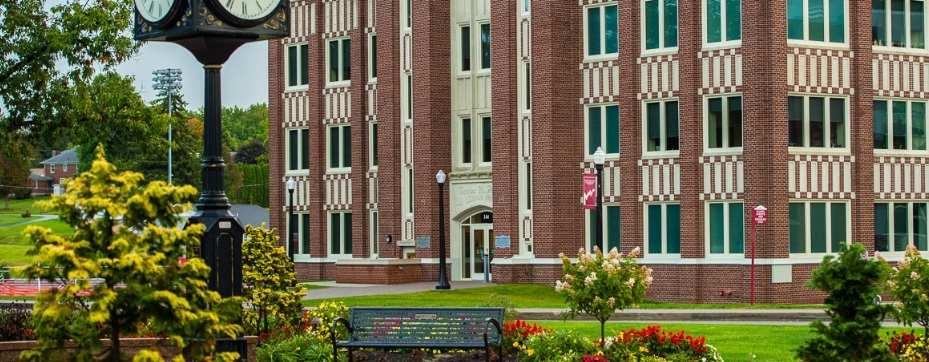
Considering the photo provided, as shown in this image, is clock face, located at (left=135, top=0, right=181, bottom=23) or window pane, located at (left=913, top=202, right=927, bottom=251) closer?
clock face, located at (left=135, top=0, right=181, bottom=23)

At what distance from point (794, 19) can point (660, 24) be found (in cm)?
415

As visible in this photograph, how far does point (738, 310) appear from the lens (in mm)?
38906

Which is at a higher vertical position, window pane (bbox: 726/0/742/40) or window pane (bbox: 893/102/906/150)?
window pane (bbox: 726/0/742/40)

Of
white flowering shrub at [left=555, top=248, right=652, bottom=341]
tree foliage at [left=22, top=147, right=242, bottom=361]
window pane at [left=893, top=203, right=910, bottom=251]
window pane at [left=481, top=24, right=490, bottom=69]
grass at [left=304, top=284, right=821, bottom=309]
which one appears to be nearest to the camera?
tree foliage at [left=22, top=147, right=242, bottom=361]

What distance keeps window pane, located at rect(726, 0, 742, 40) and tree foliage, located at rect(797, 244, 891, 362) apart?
33.9m

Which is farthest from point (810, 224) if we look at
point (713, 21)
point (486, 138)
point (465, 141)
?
point (465, 141)

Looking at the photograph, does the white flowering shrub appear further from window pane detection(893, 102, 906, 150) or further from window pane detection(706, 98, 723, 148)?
window pane detection(893, 102, 906, 150)

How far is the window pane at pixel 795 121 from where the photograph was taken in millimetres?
49375

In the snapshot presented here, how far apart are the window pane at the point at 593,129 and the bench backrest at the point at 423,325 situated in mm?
31913

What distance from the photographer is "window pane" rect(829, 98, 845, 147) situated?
50156 millimetres

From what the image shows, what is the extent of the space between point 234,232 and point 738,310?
25780mm

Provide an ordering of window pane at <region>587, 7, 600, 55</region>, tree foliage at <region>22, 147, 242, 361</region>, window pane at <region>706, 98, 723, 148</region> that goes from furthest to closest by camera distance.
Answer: window pane at <region>587, 7, 600, 55</region>, window pane at <region>706, 98, 723, 148</region>, tree foliage at <region>22, 147, 242, 361</region>

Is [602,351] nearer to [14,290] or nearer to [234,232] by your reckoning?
[234,232]

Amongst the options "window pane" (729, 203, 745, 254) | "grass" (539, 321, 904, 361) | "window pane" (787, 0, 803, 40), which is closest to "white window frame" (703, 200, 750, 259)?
"window pane" (729, 203, 745, 254)
